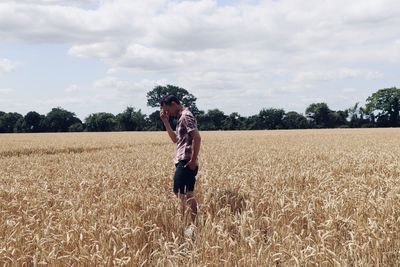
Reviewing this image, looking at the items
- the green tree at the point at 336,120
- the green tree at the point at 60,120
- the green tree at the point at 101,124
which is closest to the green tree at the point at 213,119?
the green tree at the point at 101,124

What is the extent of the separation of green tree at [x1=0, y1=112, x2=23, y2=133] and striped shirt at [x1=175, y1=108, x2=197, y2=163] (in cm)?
10348

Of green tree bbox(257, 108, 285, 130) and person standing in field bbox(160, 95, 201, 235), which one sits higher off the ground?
green tree bbox(257, 108, 285, 130)

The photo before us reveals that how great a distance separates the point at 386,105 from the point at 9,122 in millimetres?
92458

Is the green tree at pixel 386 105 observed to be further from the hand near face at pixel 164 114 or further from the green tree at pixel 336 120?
the hand near face at pixel 164 114

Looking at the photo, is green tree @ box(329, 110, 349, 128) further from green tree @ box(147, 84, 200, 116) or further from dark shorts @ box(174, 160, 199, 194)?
dark shorts @ box(174, 160, 199, 194)

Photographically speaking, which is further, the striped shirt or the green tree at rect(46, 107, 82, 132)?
the green tree at rect(46, 107, 82, 132)

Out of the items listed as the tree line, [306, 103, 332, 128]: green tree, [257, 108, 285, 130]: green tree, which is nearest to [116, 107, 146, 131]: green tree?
the tree line

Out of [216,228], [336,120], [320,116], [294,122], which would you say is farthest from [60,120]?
[216,228]

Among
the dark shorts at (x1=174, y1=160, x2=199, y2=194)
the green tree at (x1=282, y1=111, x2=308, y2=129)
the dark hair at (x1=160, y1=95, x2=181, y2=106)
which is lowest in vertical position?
the dark shorts at (x1=174, y1=160, x2=199, y2=194)

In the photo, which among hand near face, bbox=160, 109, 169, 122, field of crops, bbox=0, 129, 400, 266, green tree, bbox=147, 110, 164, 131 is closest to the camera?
field of crops, bbox=0, 129, 400, 266

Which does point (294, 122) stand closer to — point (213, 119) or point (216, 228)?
point (213, 119)

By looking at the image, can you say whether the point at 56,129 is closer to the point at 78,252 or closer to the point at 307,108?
the point at 307,108

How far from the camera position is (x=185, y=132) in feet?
21.3

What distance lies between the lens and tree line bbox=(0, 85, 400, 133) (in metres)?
93.1
